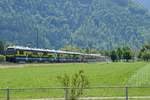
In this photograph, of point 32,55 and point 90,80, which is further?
point 32,55

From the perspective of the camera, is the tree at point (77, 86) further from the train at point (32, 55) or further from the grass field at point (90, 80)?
the train at point (32, 55)

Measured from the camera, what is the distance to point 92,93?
3047 cm

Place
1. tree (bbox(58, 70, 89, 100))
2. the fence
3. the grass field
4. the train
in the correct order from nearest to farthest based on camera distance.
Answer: tree (bbox(58, 70, 89, 100)) → the fence → the grass field → the train

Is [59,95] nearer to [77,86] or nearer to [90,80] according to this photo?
[77,86]

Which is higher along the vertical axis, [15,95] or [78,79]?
[78,79]

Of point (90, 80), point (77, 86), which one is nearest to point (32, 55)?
point (90, 80)

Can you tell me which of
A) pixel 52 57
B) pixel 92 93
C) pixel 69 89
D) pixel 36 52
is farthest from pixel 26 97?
pixel 52 57

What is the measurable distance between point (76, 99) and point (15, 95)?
9789 millimetres

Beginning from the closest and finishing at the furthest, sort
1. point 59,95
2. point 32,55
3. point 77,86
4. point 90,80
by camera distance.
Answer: point 77,86 → point 59,95 → point 90,80 → point 32,55

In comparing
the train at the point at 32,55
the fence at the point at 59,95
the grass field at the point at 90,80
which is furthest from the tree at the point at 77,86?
the train at the point at 32,55

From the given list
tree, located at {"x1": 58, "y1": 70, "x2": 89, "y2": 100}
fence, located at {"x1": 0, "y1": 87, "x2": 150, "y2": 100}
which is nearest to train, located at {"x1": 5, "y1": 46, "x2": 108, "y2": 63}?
fence, located at {"x1": 0, "y1": 87, "x2": 150, "y2": 100}

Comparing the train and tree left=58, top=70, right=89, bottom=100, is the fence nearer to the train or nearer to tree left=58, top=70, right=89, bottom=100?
tree left=58, top=70, right=89, bottom=100

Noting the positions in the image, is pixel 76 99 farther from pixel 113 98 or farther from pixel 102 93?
pixel 102 93

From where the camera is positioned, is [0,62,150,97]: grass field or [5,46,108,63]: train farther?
[5,46,108,63]: train
